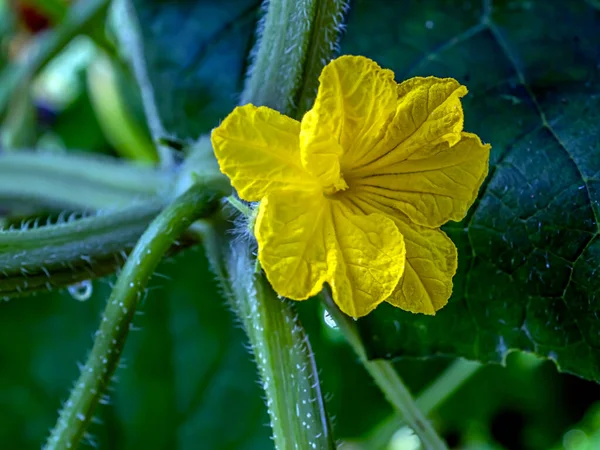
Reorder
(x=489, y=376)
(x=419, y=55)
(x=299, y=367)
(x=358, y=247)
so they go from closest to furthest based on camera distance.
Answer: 1. (x=358, y=247)
2. (x=299, y=367)
3. (x=419, y=55)
4. (x=489, y=376)

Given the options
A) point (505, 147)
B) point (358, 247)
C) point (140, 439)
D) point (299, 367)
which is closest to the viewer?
point (358, 247)

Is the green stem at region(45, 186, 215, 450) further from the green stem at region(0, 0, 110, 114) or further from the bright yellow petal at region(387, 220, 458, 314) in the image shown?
the green stem at region(0, 0, 110, 114)

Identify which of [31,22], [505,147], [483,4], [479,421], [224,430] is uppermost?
[31,22]

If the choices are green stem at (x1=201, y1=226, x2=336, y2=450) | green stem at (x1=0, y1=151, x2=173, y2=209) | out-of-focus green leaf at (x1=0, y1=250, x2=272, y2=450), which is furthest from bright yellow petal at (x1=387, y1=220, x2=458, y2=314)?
out-of-focus green leaf at (x1=0, y1=250, x2=272, y2=450)

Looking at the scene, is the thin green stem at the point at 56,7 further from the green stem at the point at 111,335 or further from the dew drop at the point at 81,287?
the green stem at the point at 111,335

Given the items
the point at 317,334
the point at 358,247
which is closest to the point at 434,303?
the point at 358,247

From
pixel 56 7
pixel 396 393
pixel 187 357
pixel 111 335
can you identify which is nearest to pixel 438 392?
pixel 187 357

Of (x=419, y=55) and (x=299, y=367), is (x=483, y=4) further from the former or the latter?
(x=299, y=367)

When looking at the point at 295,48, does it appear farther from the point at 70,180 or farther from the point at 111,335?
the point at 70,180
